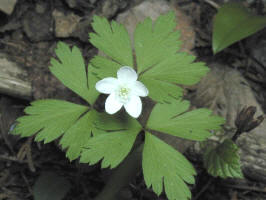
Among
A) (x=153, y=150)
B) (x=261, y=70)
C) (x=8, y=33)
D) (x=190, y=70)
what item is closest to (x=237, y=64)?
(x=261, y=70)

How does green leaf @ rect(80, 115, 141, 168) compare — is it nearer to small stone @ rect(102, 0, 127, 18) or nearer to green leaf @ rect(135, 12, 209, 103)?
green leaf @ rect(135, 12, 209, 103)

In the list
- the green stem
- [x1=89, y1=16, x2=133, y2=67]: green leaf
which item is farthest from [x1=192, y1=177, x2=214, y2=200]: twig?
[x1=89, y1=16, x2=133, y2=67]: green leaf

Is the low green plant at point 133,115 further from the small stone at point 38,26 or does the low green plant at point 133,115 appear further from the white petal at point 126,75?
the small stone at point 38,26

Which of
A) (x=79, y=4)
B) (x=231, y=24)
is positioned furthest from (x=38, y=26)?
(x=231, y=24)

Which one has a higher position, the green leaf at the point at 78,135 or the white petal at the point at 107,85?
the white petal at the point at 107,85

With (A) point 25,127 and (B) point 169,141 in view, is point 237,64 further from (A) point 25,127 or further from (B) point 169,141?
(A) point 25,127

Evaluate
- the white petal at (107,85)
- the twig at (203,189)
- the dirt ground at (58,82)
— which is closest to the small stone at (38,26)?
the dirt ground at (58,82)
